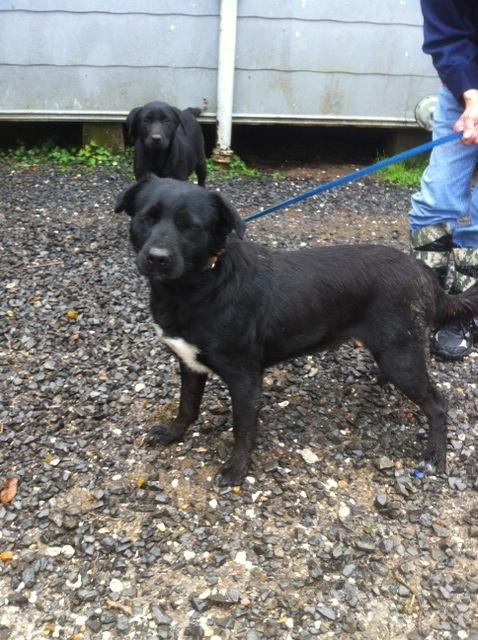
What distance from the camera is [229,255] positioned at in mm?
2564

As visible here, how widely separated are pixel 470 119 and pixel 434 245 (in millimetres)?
952

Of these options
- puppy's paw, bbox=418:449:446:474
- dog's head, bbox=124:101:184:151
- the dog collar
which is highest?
the dog collar

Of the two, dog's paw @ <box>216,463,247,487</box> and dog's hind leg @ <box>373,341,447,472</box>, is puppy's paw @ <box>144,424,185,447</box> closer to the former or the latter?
dog's paw @ <box>216,463,247,487</box>

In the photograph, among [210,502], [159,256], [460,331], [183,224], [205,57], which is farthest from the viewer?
Answer: [205,57]

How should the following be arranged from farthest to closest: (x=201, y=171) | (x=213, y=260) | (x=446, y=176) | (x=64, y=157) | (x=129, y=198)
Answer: (x=64, y=157) → (x=201, y=171) → (x=446, y=176) → (x=129, y=198) → (x=213, y=260)

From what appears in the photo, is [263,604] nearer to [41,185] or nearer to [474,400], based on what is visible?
[474,400]

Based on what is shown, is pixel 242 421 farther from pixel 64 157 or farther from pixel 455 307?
pixel 64 157

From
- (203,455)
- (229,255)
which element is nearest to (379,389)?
(203,455)

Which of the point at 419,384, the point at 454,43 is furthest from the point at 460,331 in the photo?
the point at 454,43

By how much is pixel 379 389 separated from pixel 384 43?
16.1 ft

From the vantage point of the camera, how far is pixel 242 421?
2.74 metres

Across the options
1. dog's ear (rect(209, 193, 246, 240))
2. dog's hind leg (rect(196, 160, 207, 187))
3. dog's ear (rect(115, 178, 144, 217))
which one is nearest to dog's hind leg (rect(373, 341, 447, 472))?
dog's ear (rect(209, 193, 246, 240))

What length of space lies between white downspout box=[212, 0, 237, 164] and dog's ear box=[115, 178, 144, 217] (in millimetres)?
4514

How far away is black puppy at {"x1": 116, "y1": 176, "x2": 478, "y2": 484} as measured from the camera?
240cm
